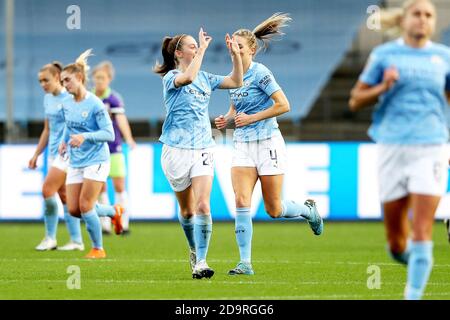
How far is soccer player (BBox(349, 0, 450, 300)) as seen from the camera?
660cm

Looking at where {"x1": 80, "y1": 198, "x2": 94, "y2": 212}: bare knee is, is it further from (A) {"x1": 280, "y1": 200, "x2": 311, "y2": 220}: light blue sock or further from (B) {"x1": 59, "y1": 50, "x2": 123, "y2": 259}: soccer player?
(A) {"x1": 280, "y1": 200, "x2": 311, "y2": 220}: light blue sock

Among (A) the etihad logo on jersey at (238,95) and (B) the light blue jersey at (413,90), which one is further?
(A) the etihad logo on jersey at (238,95)

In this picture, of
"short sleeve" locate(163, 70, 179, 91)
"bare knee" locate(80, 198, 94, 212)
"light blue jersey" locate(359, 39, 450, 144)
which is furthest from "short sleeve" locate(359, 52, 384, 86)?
"bare knee" locate(80, 198, 94, 212)

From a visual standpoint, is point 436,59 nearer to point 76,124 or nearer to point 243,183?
point 243,183

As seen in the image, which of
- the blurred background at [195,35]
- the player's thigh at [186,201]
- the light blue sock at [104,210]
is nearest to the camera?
the player's thigh at [186,201]

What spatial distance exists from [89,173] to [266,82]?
2.67 m

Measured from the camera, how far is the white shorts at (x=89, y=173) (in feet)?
37.3

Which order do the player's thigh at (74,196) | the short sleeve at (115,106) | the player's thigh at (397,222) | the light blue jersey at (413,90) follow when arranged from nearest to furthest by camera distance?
the light blue jersey at (413,90) < the player's thigh at (397,222) < the player's thigh at (74,196) < the short sleeve at (115,106)

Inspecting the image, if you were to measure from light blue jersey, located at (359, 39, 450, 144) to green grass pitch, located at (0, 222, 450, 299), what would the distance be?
1.54 metres

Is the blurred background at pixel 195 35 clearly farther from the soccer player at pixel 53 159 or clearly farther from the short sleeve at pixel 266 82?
the short sleeve at pixel 266 82

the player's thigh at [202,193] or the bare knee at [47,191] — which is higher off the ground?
the player's thigh at [202,193]

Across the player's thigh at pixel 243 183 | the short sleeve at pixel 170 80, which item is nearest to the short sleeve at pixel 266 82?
the player's thigh at pixel 243 183

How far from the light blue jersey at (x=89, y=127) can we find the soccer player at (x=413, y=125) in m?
4.78
